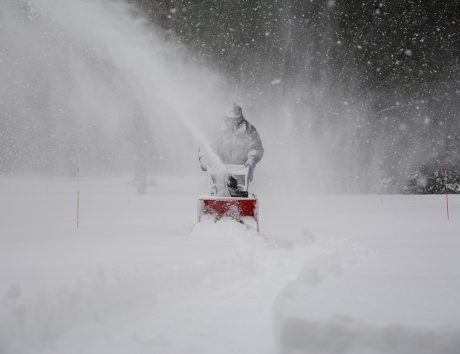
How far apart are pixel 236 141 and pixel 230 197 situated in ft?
5.18

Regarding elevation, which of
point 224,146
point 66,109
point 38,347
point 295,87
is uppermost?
point 295,87

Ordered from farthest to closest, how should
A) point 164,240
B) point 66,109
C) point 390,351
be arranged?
point 66,109
point 164,240
point 390,351

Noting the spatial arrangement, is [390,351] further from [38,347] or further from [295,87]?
[295,87]

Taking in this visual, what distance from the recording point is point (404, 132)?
3444cm

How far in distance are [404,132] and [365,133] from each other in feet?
11.6

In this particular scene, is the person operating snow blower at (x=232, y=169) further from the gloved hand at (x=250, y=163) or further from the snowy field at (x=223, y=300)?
the snowy field at (x=223, y=300)

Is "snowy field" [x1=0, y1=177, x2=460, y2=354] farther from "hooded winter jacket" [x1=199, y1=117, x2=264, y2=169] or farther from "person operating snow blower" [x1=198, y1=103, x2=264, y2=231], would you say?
"hooded winter jacket" [x1=199, y1=117, x2=264, y2=169]

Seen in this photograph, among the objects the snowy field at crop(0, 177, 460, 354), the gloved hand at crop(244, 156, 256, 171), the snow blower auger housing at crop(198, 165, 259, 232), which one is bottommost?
the snowy field at crop(0, 177, 460, 354)

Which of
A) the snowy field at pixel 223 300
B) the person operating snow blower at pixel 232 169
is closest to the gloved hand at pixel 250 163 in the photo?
the person operating snow blower at pixel 232 169

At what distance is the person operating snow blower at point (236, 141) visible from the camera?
7.78 m

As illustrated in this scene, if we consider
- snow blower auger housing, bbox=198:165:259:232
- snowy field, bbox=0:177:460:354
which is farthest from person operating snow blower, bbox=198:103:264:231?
snowy field, bbox=0:177:460:354

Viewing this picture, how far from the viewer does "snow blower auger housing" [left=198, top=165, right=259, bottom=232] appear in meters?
6.68

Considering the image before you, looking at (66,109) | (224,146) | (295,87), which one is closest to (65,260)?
(224,146)

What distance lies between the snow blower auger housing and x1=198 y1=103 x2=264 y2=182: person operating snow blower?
46 centimetres
